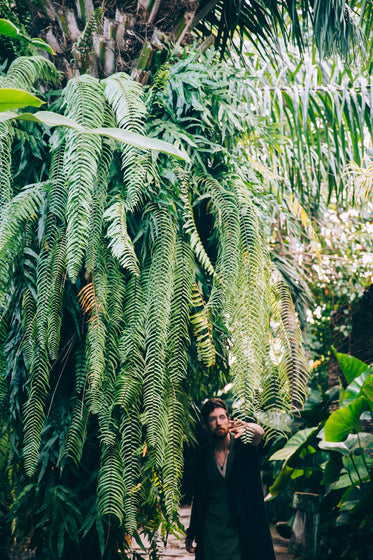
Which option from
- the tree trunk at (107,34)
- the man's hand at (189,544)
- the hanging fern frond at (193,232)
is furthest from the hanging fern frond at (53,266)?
the man's hand at (189,544)

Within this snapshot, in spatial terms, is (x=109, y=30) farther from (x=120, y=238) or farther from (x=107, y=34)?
(x=120, y=238)

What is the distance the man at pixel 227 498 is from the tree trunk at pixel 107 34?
144cm

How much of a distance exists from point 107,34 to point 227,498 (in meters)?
1.91

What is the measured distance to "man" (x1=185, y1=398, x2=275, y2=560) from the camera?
2.03 metres

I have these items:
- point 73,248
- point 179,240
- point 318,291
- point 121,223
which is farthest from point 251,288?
point 318,291

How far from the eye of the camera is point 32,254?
1.57 m

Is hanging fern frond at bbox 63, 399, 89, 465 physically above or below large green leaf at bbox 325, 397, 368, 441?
above

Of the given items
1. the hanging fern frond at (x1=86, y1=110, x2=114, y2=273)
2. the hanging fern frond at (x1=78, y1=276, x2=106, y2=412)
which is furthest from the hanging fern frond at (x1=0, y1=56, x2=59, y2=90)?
the hanging fern frond at (x1=78, y1=276, x2=106, y2=412)

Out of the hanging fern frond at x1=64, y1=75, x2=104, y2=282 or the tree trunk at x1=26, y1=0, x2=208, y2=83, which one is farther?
the tree trunk at x1=26, y1=0, x2=208, y2=83

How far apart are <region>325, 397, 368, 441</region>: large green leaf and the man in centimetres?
66

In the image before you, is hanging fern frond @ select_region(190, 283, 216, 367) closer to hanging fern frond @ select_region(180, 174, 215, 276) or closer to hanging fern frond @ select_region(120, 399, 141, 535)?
hanging fern frond @ select_region(180, 174, 215, 276)

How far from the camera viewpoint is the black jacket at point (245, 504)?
2027 millimetres

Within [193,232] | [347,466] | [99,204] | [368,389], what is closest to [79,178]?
[99,204]

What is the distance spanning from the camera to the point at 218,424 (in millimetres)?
2164
